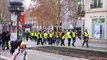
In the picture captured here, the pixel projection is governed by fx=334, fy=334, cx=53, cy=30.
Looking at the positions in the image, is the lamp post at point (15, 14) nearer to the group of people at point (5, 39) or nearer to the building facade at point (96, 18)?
the group of people at point (5, 39)

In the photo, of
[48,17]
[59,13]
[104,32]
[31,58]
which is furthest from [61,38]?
[48,17]

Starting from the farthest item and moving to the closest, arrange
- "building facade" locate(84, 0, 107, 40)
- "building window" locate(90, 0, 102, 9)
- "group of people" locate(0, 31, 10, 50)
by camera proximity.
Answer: "building window" locate(90, 0, 102, 9) → "building facade" locate(84, 0, 107, 40) → "group of people" locate(0, 31, 10, 50)

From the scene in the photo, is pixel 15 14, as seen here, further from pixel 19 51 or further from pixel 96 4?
pixel 96 4

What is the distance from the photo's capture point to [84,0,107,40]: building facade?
40125 mm

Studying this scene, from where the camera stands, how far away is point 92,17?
41875 mm

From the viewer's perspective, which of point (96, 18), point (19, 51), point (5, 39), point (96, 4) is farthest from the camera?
point (96, 4)

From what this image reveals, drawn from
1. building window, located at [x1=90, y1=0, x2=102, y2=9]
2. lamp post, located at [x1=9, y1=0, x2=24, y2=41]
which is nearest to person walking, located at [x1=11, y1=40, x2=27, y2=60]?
lamp post, located at [x1=9, y1=0, x2=24, y2=41]

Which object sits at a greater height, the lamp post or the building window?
the building window

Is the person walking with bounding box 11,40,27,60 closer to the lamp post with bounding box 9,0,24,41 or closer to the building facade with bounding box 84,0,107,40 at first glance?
the lamp post with bounding box 9,0,24,41

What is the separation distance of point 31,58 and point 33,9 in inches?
2218

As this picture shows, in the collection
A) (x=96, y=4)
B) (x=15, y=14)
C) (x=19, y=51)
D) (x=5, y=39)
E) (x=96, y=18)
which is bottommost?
(x=5, y=39)

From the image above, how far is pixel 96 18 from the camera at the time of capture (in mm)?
41312

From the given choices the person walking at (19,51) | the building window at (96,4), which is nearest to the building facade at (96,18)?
the building window at (96,4)

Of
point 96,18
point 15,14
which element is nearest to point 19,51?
point 15,14
